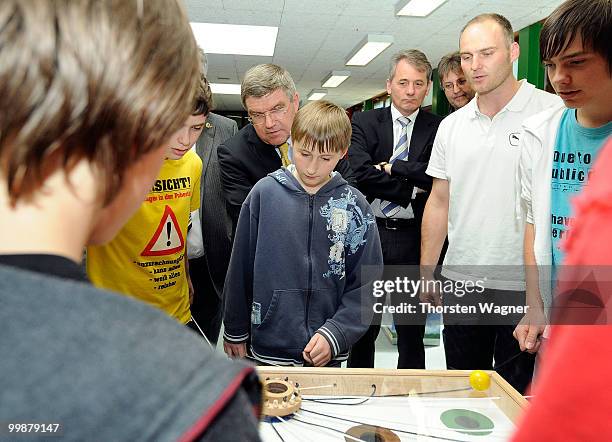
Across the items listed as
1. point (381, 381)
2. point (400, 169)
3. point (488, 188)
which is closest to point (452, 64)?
point (400, 169)

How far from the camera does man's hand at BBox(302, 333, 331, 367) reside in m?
1.57

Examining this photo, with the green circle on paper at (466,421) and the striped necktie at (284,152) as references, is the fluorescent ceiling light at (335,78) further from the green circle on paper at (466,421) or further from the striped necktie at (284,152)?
the green circle on paper at (466,421)

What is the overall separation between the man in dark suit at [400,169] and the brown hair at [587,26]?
1035 millimetres

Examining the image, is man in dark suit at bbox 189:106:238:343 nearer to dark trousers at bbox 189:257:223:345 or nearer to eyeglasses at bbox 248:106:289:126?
dark trousers at bbox 189:257:223:345

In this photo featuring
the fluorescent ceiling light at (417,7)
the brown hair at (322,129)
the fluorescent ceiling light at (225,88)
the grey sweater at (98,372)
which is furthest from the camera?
the fluorescent ceiling light at (225,88)

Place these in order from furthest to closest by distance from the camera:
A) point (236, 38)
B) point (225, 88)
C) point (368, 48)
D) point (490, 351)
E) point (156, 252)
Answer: point (225, 88) → point (368, 48) → point (236, 38) → point (490, 351) → point (156, 252)

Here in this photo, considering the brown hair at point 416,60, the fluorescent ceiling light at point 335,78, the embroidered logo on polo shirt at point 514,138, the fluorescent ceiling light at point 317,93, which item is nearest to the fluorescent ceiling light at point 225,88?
the fluorescent ceiling light at point 317,93

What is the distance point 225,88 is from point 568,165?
11.2m

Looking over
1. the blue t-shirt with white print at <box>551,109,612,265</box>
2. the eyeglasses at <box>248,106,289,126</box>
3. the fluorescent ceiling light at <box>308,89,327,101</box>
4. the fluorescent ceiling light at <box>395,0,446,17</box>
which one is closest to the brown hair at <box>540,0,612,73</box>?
the blue t-shirt with white print at <box>551,109,612,265</box>

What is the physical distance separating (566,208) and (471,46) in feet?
2.92

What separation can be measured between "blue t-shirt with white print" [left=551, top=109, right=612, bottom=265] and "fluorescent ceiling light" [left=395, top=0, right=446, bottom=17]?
11.9 feet

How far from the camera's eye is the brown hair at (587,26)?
1.32m

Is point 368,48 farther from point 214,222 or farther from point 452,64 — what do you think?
point 214,222

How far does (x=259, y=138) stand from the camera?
213cm
